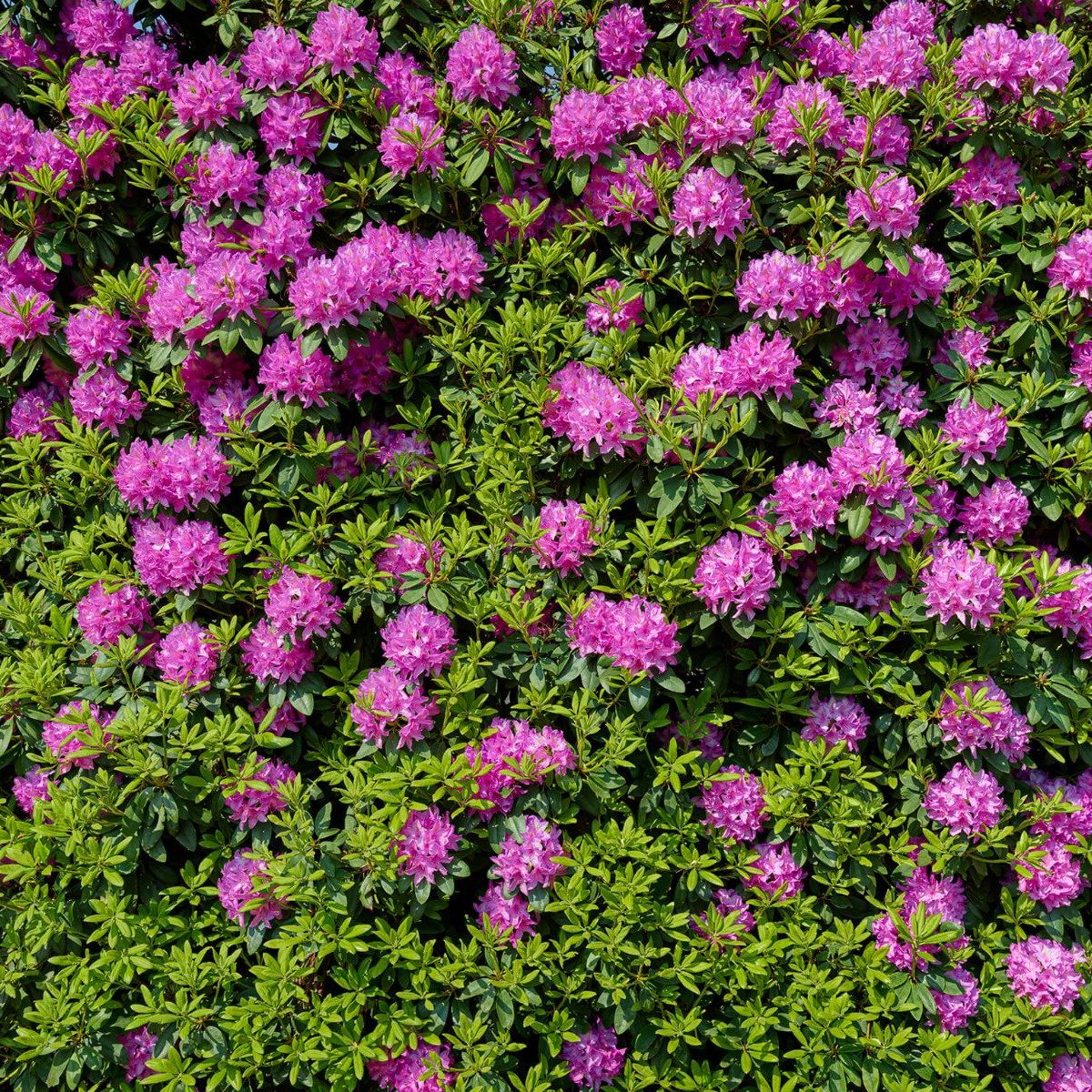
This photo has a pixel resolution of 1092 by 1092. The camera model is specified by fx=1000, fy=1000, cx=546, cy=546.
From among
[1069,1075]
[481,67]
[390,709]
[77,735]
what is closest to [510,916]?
[390,709]

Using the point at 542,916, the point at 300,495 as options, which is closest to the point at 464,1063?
the point at 542,916

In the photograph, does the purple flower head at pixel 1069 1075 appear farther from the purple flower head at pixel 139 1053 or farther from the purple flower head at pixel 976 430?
the purple flower head at pixel 139 1053

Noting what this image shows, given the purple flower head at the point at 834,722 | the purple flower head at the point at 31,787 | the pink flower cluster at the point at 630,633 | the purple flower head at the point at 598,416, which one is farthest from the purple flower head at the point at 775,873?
the purple flower head at the point at 31,787

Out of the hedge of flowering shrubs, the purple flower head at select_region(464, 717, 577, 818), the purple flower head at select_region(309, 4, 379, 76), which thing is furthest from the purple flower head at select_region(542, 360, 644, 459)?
the purple flower head at select_region(309, 4, 379, 76)

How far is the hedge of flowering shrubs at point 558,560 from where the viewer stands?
2.46 meters

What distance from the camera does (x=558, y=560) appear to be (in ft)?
8.45

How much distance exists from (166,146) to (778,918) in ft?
9.05

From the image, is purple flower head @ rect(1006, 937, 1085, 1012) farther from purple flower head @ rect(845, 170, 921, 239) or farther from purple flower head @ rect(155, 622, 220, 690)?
purple flower head @ rect(155, 622, 220, 690)

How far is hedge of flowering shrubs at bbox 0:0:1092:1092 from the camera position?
2.46 metres

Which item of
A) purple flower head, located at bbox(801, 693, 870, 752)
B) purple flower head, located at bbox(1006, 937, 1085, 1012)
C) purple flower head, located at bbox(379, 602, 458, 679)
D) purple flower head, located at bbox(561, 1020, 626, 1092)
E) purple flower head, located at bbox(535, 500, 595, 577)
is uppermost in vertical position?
purple flower head, located at bbox(535, 500, 595, 577)

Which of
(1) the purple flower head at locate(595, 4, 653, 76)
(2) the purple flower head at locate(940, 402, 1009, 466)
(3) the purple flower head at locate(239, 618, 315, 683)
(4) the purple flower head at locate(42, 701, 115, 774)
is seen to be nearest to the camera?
(4) the purple flower head at locate(42, 701, 115, 774)

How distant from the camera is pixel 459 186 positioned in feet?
9.44

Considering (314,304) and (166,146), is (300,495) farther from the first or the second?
(166,146)

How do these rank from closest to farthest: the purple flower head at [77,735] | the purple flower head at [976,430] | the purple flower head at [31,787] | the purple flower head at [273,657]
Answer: the purple flower head at [77,735] → the purple flower head at [273,657] → the purple flower head at [976,430] → the purple flower head at [31,787]
